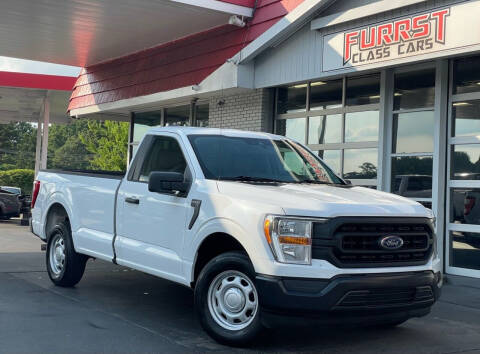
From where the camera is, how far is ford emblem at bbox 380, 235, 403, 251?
5281 millimetres

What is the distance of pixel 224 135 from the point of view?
6.86 m

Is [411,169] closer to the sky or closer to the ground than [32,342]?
closer to the sky

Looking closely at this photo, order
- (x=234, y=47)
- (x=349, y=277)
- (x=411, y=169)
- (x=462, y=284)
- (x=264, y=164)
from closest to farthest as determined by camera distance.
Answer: (x=349, y=277)
(x=264, y=164)
(x=462, y=284)
(x=411, y=169)
(x=234, y=47)

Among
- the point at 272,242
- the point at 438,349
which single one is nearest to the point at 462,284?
the point at 438,349

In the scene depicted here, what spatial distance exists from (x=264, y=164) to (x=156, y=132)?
1336 millimetres

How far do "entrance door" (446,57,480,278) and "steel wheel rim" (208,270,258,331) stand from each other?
17.3 ft

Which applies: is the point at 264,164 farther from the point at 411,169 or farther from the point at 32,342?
the point at 411,169

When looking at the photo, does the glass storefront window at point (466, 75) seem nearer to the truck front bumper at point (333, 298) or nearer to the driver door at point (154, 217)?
the driver door at point (154, 217)

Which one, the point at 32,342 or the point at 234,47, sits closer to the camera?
the point at 32,342

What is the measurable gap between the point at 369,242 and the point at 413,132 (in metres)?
5.54

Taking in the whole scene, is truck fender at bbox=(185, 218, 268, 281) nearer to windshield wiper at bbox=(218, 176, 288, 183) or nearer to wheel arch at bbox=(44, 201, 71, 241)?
windshield wiper at bbox=(218, 176, 288, 183)

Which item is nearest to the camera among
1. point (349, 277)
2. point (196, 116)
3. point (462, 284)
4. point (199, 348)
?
point (349, 277)

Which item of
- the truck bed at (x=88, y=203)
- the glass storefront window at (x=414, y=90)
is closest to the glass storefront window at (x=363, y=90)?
the glass storefront window at (x=414, y=90)

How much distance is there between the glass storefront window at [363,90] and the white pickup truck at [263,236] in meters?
4.29
